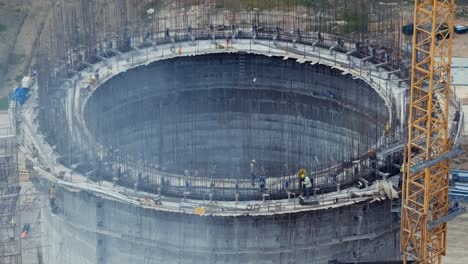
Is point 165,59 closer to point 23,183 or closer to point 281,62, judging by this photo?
point 281,62

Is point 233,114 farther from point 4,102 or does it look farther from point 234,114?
point 4,102

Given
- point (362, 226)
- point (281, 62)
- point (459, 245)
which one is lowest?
point (459, 245)

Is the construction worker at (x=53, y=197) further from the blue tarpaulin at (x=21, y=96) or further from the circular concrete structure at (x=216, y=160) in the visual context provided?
the blue tarpaulin at (x=21, y=96)

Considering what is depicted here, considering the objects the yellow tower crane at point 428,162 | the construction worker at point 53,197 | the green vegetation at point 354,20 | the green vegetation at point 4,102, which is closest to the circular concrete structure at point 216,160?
the construction worker at point 53,197

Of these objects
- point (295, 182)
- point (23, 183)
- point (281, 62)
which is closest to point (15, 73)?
point (23, 183)

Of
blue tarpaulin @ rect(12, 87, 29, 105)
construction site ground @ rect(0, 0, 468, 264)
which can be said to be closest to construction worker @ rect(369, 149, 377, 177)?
construction site ground @ rect(0, 0, 468, 264)

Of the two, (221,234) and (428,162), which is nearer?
(428,162)

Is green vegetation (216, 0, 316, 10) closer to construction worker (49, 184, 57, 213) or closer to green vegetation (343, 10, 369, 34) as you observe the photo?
green vegetation (343, 10, 369, 34)

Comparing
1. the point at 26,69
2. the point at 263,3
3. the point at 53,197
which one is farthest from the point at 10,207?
the point at 263,3
